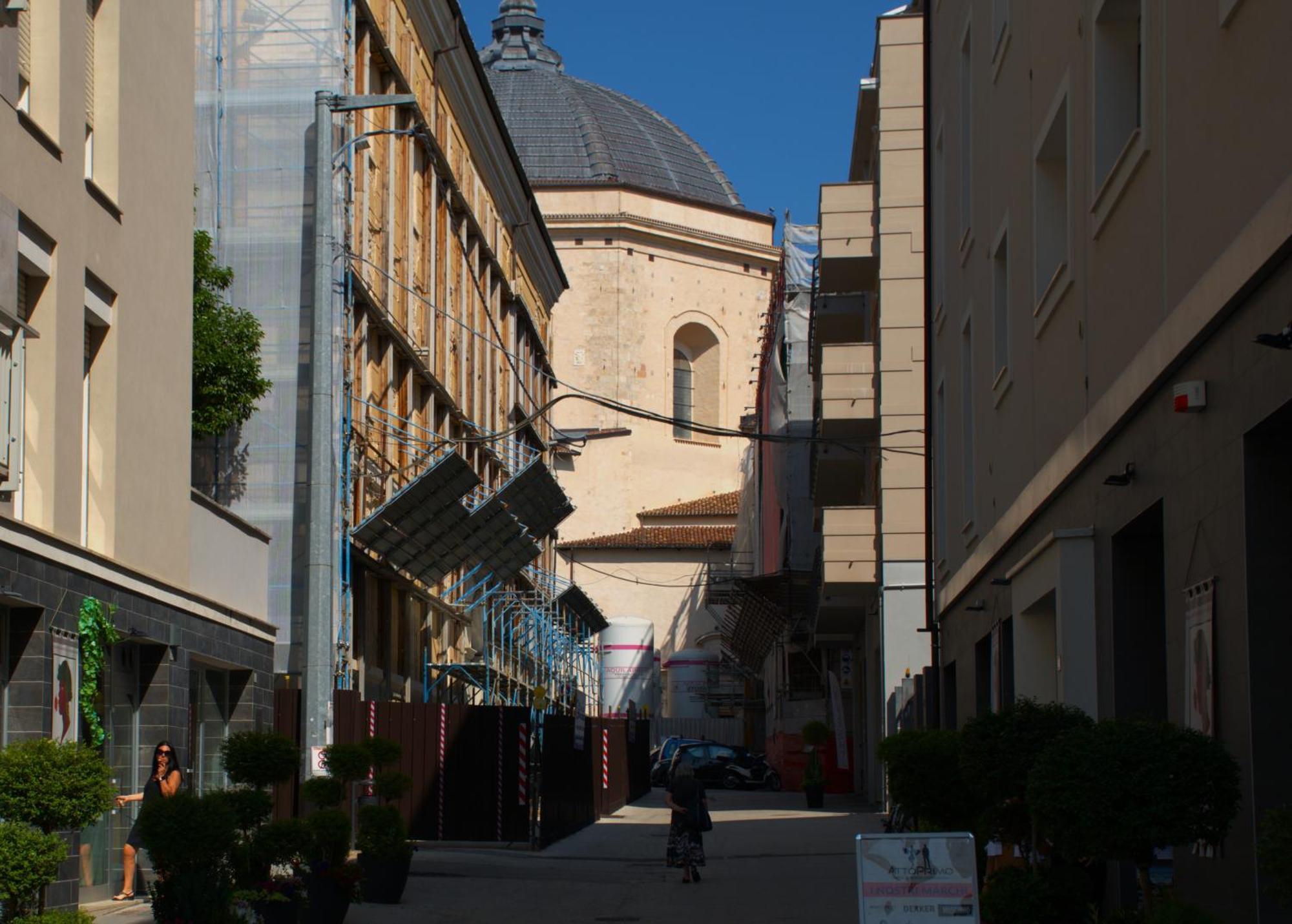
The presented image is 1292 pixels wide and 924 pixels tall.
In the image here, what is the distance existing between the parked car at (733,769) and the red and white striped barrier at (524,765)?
28441 millimetres

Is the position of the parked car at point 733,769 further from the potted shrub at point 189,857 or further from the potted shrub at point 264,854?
the potted shrub at point 189,857

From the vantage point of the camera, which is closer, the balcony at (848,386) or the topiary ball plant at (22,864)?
the topiary ball plant at (22,864)

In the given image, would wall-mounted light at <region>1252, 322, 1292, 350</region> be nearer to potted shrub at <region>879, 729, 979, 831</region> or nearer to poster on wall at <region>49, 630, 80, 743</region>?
potted shrub at <region>879, 729, 979, 831</region>

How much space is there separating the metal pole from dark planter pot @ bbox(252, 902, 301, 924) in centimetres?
682

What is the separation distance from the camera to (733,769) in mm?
55938

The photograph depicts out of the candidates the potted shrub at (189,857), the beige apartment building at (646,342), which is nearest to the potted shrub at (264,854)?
the potted shrub at (189,857)

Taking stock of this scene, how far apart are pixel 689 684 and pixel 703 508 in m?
8.95

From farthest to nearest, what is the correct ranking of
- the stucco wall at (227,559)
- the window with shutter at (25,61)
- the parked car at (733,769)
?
the parked car at (733,769)
the stucco wall at (227,559)
the window with shutter at (25,61)

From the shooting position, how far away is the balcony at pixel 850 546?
113 feet

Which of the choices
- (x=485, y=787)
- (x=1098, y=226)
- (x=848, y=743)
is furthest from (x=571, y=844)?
(x=848, y=743)

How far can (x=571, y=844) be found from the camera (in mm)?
27516

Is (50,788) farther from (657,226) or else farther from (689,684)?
(657,226)

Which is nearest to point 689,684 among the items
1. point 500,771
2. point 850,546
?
point 850,546

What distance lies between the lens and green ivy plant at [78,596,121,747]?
15633 millimetres
